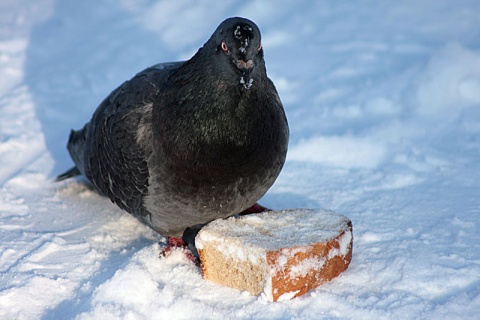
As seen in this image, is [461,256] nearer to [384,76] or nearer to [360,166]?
Result: [360,166]

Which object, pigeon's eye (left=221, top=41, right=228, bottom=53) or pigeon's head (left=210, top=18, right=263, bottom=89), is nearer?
pigeon's head (left=210, top=18, right=263, bottom=89)

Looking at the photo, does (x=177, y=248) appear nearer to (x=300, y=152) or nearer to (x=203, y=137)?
(x=203, y=137)

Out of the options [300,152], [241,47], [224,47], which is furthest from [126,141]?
[300,152]

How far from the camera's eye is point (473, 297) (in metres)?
3.48

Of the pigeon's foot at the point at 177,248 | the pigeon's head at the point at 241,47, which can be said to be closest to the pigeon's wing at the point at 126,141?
the pigeon's foot at the point at 177,248

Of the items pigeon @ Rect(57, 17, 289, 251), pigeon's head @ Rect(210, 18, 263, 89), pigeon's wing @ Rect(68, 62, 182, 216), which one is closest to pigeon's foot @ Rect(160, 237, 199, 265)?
pigeon @ Rect(57, 17, 289, 251)

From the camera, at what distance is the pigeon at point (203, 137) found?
152 inches

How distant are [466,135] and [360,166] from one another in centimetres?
100

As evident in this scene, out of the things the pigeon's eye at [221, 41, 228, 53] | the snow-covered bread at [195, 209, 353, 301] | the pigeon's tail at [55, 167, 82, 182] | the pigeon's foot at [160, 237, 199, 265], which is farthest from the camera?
the pigeon's tail at [55, 167, 82, 182]

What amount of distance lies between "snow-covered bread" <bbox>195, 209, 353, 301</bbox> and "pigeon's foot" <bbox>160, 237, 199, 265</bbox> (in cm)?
32

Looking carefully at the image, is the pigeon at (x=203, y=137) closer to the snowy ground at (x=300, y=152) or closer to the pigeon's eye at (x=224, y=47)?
the pigeon's eye at (x=224, y=47)

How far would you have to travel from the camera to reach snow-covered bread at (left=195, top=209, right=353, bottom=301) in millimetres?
3621

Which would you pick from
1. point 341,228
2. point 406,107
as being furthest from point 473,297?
point 406,107

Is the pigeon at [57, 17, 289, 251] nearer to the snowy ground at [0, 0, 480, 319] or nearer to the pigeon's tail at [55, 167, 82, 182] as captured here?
the snowy ground at [0, 0, 480, 319]
